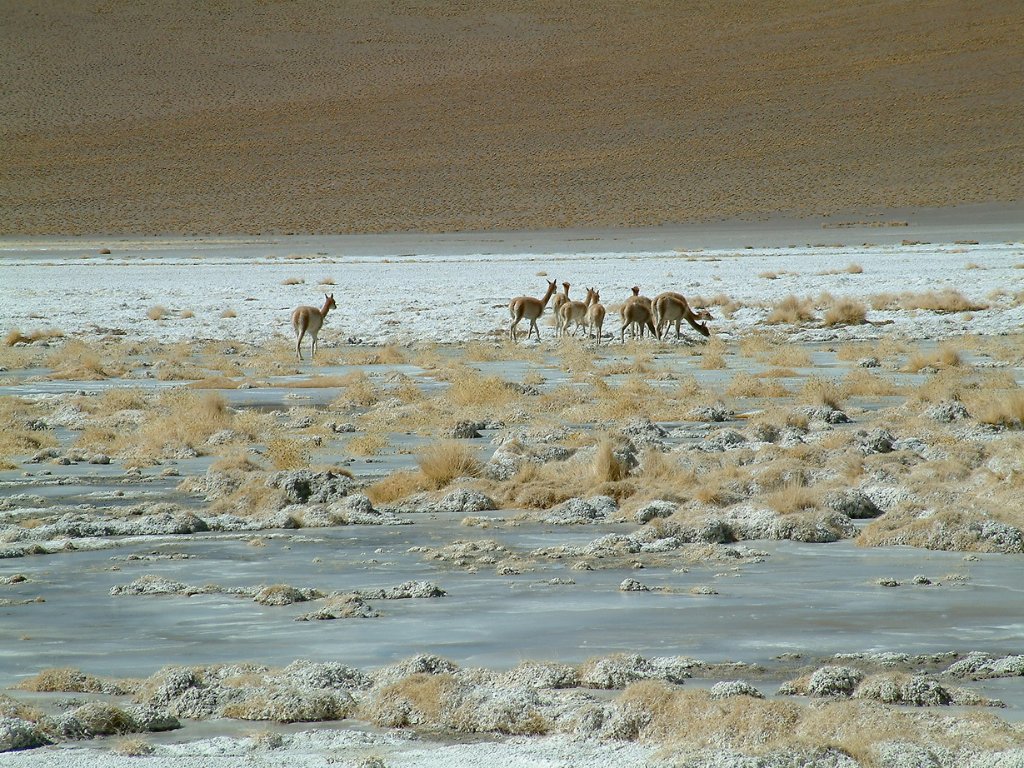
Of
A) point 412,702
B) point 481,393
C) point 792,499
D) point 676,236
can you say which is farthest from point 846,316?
point 676,236

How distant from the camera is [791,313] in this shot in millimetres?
31203

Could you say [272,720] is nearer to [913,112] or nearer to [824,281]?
[824,281]

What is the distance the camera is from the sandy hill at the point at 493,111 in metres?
82.2

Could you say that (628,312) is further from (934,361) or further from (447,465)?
(447,465)

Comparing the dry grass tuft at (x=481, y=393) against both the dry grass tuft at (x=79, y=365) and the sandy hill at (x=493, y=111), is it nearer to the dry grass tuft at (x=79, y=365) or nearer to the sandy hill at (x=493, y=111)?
the dry grass tuft at (x=79, y=365)

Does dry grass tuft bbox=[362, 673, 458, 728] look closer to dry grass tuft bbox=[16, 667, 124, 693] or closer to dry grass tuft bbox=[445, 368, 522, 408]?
dry grass tuft bbox=[16, 667, 124, 693]

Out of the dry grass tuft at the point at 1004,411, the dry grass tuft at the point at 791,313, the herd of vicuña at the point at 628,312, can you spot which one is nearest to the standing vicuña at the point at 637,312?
the herd of vicuña at the point at 628,312

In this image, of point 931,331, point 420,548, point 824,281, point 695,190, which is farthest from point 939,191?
point 420,548

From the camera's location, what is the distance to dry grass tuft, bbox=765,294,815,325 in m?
31.0

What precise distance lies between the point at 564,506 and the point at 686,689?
538cm

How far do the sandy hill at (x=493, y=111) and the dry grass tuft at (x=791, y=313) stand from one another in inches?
1712

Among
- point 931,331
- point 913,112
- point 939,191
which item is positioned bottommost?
point 931,331

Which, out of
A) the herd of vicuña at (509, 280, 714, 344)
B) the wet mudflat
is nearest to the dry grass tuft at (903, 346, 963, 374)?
the wet mudflat

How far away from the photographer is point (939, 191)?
7712cm
